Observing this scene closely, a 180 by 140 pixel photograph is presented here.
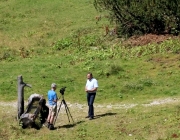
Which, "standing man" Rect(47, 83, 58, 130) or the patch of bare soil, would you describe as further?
the patch of bare soil

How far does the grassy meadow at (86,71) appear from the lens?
724 inches

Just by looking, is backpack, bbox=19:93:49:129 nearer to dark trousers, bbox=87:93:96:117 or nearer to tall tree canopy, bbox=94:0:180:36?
dark trousers, bbox=87:93:96:117

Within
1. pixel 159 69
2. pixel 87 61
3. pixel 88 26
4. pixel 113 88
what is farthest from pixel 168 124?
pixel 88 26

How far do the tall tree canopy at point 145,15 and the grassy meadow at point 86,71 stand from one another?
1720 mm

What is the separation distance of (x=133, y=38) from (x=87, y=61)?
6673mm

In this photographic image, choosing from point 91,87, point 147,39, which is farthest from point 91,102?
point 147,39

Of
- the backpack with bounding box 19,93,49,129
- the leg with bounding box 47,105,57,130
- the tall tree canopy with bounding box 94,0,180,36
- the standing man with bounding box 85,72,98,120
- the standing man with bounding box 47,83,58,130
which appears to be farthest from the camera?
the tall tree canopy with bounding box 94,0,180,36

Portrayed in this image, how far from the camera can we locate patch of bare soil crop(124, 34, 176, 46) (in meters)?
32.8

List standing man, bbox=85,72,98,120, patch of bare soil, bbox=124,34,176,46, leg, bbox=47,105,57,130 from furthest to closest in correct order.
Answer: patch of bare soil, bbox=124,34,176,46
standing man, bbox=85,72,98,120
leg, bbox=47,105,57,130

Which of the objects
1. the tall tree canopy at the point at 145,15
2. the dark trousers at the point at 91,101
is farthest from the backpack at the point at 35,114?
the tall tree canopy at the point at 145,15

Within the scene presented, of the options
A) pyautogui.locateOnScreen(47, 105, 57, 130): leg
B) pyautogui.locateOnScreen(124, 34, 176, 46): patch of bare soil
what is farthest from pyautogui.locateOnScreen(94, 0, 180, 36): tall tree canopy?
pyautogui.locateOnScreen(47, 105, 57, 130): leg

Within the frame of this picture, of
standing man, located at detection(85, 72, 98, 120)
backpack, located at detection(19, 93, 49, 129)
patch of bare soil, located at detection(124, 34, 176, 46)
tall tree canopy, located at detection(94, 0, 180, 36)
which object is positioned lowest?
backpack, located at detection(19, 93, 49, 129)

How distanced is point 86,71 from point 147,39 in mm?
7578

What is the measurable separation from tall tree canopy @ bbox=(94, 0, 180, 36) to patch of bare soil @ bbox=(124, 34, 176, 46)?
1.11 metres
